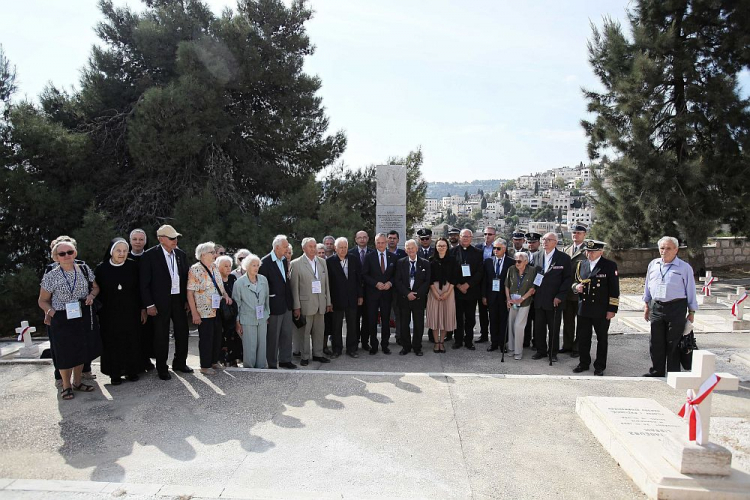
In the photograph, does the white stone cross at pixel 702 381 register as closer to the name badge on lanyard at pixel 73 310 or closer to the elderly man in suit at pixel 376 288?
the elderly man in suit at pixel 376 288

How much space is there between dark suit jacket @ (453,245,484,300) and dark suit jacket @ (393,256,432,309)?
0.62 m

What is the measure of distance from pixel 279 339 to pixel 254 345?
1.22ft

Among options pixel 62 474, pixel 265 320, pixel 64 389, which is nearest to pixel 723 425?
pixel 265 320

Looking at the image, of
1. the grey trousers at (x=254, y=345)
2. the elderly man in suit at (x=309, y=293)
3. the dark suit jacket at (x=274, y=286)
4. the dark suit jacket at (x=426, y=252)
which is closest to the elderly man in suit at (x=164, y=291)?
the grey trousers at (x=254, y=345)

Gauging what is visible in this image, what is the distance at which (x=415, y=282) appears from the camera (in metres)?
6.76

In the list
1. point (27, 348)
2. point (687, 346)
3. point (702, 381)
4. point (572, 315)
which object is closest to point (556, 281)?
point (572, 315)

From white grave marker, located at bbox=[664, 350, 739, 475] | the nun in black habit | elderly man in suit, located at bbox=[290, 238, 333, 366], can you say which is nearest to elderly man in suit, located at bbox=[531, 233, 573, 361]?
elderly man in suit, located at bbox=[290, 238, 333, 366]

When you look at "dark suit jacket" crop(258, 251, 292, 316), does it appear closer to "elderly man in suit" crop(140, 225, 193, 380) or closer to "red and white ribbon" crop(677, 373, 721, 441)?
"elderly man in suit" crop(140, 225, 193, 380)

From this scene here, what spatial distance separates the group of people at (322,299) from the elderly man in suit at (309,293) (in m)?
0.02

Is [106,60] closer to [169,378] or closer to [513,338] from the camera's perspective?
[169,378]

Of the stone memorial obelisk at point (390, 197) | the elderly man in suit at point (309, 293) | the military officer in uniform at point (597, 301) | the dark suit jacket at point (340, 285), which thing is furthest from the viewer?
the stone memorial obelisk at point (390, 197)

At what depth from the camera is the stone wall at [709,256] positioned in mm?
Answer: 15961

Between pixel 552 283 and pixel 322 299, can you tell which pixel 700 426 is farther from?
pixel 322 299

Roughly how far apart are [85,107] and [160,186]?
2850 millimetres
